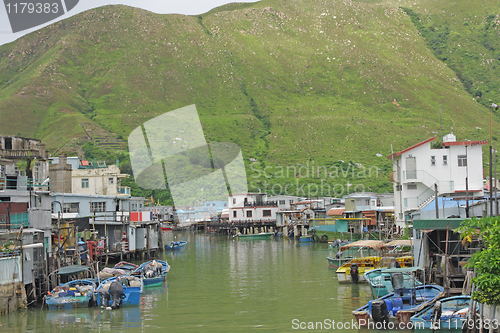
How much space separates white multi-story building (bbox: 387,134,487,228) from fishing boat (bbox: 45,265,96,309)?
3521cm

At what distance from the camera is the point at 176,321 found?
25.7m

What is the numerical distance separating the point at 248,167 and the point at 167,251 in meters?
89.2

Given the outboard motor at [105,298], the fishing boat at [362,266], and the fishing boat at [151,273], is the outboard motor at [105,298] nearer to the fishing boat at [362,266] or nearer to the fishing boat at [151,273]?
the fishing boat at [151,273]

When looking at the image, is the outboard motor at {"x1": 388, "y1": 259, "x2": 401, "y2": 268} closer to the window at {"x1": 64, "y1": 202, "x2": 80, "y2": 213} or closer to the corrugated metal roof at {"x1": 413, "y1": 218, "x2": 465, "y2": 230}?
the corrugated metal roof at {"x1": 413, "y1": 218, "x2": 465, "y2": 230}

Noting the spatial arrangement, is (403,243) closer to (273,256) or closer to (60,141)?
(273,256)

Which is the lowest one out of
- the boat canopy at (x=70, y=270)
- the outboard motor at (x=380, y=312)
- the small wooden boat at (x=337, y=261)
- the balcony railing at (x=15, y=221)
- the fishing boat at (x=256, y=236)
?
the fishing boat at (x=256, y=236)

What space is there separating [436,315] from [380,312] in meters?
2.43

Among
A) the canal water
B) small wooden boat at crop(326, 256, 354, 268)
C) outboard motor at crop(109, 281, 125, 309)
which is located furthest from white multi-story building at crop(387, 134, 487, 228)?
outboard motor at crop(109, 281, 125, 309)

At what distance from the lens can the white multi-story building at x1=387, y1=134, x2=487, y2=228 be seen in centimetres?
5378

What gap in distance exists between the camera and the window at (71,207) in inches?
1980

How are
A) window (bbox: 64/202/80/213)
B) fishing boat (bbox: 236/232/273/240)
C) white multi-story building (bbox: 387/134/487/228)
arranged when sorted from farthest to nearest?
fishing boat (bbox: 236/232/273/240) < white multi-story building (bbox: 387/134/487/228) < window (bbox: 64/202/80/213)

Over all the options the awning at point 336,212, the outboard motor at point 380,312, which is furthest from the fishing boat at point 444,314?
the awning at point 336,212

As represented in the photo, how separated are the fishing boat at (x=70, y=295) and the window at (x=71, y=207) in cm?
2080

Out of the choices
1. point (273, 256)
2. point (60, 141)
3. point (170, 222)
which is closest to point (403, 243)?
point (273, 256)
